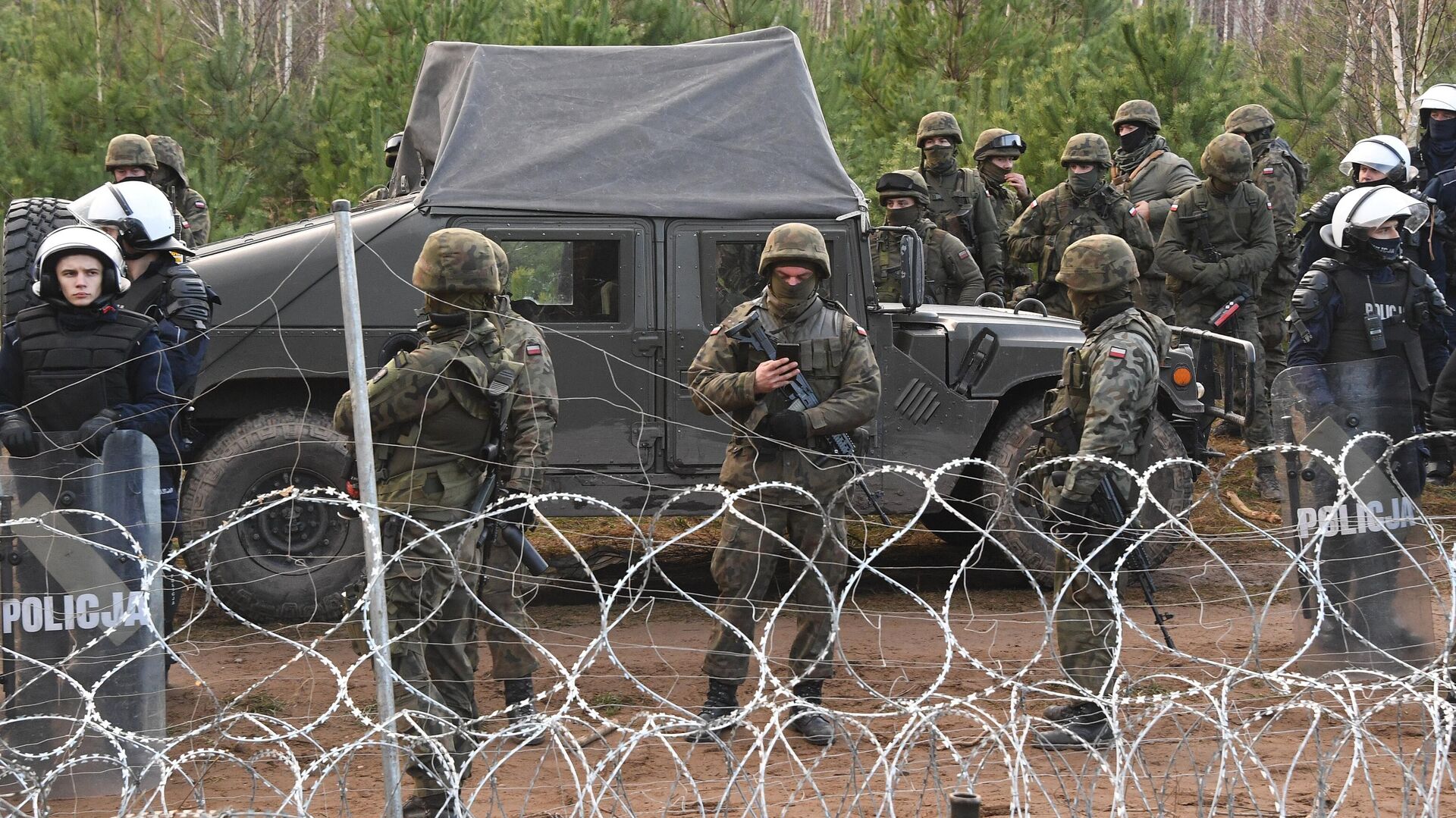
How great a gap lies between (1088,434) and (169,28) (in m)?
9.11

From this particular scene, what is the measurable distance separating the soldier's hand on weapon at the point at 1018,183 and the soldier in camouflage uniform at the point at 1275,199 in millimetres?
1247

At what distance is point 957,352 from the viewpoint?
23.3 ft

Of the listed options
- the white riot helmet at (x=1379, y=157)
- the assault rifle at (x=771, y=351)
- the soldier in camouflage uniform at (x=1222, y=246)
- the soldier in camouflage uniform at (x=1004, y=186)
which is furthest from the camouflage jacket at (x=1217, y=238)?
the assault rifle at (x=771, y=351)

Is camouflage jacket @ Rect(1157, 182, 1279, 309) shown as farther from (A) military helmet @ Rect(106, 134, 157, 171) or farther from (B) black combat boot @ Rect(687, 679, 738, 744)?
(A) military helmet @ Rect(106, 134, 157, 171)

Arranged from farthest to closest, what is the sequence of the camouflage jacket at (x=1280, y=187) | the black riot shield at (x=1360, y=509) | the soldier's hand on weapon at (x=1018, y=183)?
the soldier's hand on weapon at (x=1018, y=183) → the camouflage jacket at (x=1280, y=187) → the black riot shield at (x=1360, y=509)

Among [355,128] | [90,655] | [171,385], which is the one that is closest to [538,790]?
[90,655]

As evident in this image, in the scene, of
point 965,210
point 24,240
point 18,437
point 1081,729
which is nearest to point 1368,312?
point 1081,729

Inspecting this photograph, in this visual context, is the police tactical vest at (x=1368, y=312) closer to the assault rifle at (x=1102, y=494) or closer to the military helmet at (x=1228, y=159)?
the assault rifle at (x=1102, y=494)

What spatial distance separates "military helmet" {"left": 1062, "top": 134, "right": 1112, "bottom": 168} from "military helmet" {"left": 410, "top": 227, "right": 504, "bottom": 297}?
15.7 ft

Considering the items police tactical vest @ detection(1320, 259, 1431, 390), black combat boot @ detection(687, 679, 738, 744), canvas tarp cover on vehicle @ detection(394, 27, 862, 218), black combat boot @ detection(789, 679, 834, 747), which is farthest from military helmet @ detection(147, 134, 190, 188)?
police tactical vest @ detection(1320, 259, 1431, 390)

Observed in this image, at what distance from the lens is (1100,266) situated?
5.30 metres

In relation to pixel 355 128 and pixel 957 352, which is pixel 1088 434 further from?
pixel 355 128

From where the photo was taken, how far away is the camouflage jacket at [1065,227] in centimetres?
875

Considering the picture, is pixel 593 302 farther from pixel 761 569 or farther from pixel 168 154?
pixel 168 154
